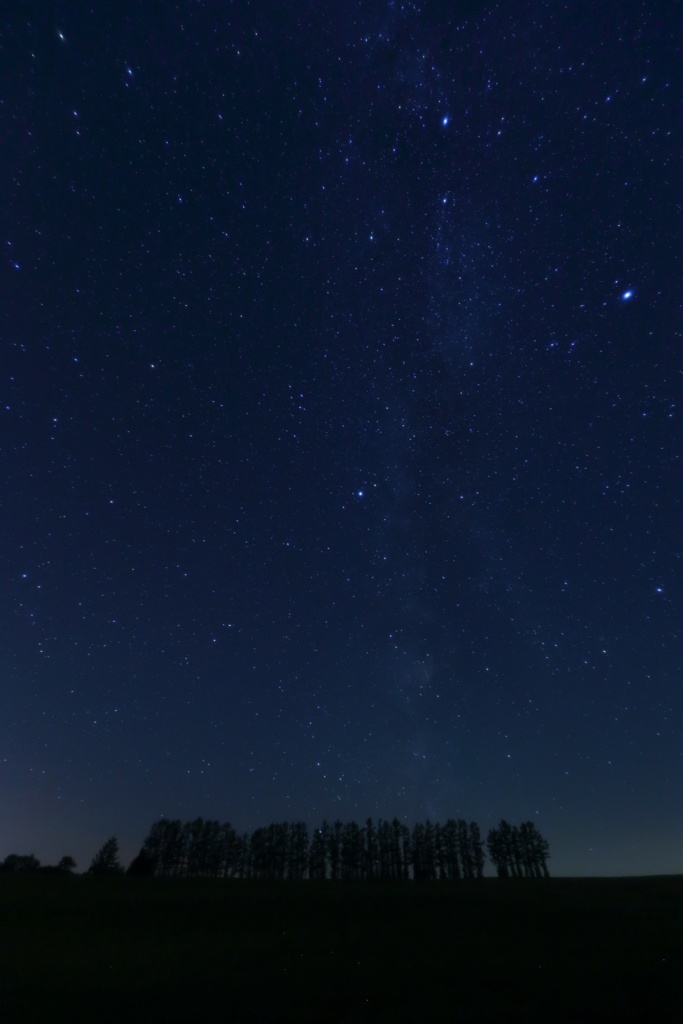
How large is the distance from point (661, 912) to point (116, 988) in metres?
33.7

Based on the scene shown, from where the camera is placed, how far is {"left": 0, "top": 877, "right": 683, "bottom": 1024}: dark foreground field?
1416 centimetres

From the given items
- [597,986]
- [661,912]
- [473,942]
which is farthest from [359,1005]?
[661,912]

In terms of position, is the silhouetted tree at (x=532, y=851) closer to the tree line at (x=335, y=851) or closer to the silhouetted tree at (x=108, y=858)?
the tree line at (x=335, y=851)

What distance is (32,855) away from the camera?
162250 mm

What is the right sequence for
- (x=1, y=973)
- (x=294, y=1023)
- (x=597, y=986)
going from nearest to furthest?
(x=294, y=1023) < (x=597, y=986) < (x=1, y=973)

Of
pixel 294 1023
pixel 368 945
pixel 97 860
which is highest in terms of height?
pixel 97 860

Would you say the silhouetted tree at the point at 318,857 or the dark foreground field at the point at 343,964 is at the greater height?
the silhouetted tree at the point at 318,857

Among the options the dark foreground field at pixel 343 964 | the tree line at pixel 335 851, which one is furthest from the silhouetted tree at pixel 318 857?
the dark foreground field at pixel 343 964

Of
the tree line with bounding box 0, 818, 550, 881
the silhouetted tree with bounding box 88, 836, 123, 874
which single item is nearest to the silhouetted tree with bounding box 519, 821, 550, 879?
the tree line with bounding box 0, 818, 550, 881

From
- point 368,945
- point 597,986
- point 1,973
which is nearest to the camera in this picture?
point 597,986

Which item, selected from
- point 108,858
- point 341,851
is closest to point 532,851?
point 341,851

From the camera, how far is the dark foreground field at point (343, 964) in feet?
46.4

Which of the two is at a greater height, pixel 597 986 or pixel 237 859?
pixel 237 859

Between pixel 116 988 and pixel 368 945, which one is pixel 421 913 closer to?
pixel 368 945
